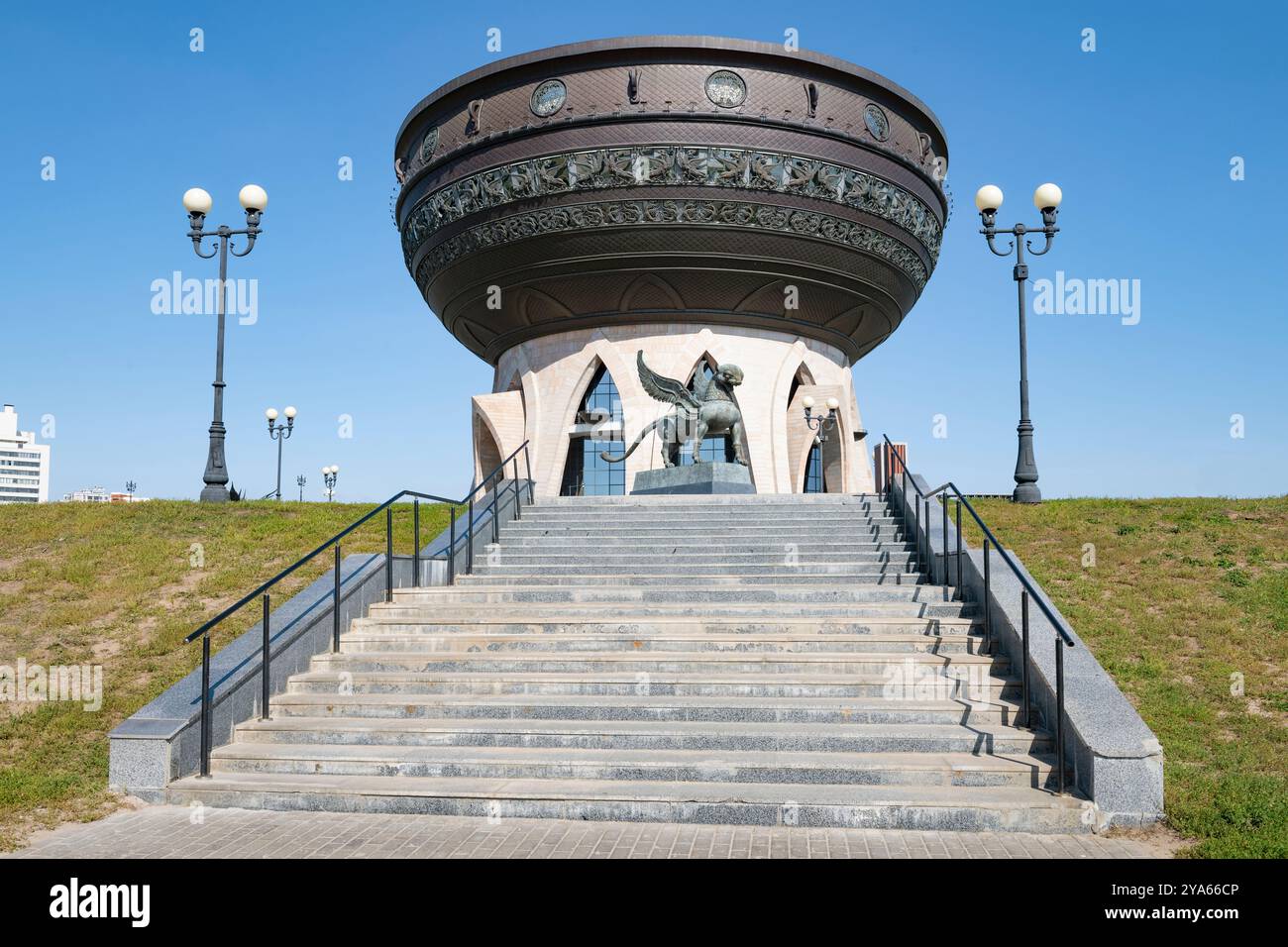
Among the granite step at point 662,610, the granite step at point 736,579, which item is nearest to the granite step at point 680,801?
the granite step at point 662,610

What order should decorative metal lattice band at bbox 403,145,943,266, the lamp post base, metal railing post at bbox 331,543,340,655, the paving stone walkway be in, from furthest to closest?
decorative metal lattice band at bbox 403,145,943,266 < the lamp post base < metal railing post at bbox 331,543,340,655 < the paving stone walkway

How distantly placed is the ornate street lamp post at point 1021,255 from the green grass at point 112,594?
9320 millimetres

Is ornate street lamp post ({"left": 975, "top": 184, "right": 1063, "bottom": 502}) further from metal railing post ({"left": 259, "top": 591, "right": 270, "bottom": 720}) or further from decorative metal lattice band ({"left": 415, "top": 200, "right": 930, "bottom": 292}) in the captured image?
metal railing post ({"left": 259, "top": 591, "right": 270, "bottom": 720})

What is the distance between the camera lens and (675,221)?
22.9 meters

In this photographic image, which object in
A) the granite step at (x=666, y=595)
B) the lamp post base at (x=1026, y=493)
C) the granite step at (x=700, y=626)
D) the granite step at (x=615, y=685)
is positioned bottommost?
the granite step at (x=615, y=685)

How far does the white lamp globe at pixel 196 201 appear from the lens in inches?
681

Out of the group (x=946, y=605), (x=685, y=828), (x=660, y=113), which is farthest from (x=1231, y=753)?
(x=660, y=113)

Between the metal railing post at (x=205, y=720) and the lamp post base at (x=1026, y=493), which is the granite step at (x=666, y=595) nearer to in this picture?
the metal railing post at (x=205, y=720)

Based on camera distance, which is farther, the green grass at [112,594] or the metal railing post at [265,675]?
the metal railing post at [265,675]

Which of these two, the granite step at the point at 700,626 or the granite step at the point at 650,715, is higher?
the granite step at the point at 700,626

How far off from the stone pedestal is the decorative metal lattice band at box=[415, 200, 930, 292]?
7.17 meters

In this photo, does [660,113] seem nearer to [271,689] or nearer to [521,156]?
[521,156]

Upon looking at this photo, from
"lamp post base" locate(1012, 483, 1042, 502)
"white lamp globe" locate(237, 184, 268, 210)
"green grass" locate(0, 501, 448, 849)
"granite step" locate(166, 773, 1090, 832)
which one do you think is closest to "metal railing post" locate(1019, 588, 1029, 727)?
"granite step" locate(166, 773, 1090, 832)

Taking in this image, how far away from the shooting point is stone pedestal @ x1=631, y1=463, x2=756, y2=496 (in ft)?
58.1
